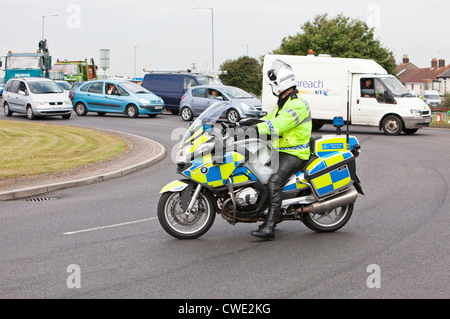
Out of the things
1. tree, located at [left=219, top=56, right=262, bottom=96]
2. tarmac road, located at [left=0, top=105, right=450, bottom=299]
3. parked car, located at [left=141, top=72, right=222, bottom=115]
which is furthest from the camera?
tree, located at [left=219, top=56, right=262, bottom=96]

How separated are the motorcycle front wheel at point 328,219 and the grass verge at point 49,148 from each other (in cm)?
675

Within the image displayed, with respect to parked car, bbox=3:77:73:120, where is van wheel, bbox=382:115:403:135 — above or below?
below

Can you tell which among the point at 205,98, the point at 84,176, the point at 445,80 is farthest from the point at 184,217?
the point at 445,80

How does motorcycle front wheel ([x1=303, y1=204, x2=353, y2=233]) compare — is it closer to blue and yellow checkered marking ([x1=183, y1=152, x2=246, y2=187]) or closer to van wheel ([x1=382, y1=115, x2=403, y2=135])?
blue and yellow checkered marking ([x1=183, y1=152, x2=246, y2=187])

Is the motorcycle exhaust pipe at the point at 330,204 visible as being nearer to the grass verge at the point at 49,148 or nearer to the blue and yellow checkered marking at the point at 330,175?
the blue and yellow checkered marking at the point at 330,175

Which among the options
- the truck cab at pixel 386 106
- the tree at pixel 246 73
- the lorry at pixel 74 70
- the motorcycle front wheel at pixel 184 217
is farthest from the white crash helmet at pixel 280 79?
the tree at pixel 246 73

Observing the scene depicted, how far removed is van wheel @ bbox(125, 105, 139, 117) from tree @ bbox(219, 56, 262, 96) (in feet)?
118

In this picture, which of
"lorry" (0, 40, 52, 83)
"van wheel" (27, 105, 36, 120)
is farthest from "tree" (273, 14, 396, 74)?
"van wheel" (27, 105, 36, 120)

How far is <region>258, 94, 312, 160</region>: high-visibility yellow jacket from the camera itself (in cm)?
713

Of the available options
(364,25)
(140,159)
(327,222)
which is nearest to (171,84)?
(140,159)

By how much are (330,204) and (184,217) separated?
5.44 ft

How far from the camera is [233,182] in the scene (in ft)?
23.5

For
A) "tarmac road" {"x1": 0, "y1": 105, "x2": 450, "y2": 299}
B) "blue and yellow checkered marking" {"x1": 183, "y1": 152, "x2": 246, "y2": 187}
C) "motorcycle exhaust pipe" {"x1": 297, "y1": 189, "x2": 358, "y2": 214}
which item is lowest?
"tarmac road" {"x1": 0, "y1": 105, "x2": 450, "y2": 299}

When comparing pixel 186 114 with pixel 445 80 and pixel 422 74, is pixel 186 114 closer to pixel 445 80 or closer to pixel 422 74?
pixel 445 80
